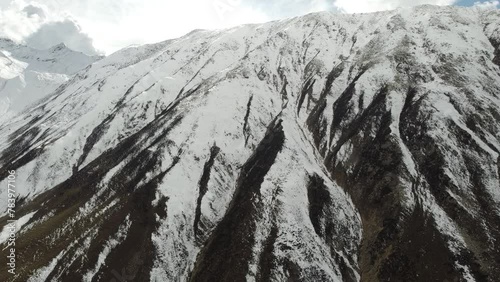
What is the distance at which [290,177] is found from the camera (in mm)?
101312

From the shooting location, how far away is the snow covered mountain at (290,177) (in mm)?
82438

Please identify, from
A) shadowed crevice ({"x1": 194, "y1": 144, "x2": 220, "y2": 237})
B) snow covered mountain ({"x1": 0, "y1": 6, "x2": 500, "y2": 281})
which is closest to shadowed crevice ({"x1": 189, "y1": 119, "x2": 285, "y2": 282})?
snow covered mountain ({"x1": 0, "y1": 6, "x2": 500, "y2": 281})

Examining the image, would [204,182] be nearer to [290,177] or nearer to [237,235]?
[237,235]

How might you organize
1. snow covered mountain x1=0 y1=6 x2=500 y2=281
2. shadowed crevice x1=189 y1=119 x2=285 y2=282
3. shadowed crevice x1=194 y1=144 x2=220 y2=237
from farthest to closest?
shadowed crevice x1=194 y1=144 x2=220 y2=237 < snow covered mountain x1=0 y1=6 x2=500 y2=281 < shadowed crevice x1=189 y1=119 x2=285 y2=282

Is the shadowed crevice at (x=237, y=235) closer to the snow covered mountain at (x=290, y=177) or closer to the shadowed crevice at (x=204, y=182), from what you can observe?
the snow covered mountain at (x=290, y=177)

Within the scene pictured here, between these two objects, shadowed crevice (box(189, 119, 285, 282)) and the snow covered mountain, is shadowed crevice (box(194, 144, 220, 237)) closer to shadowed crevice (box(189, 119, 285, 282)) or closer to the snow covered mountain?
the snow covered mountain

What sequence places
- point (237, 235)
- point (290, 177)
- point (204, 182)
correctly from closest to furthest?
point (237, 235) < point (290, 177) < point (204, 182)

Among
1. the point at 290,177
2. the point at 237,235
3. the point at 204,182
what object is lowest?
the point at 237,235

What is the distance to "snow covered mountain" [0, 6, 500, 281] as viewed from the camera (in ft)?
270

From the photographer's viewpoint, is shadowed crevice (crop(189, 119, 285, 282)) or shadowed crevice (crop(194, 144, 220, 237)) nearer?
shadowed crevice (crop(189, 119, 285, 282))

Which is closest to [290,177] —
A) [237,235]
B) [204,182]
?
[237,235]

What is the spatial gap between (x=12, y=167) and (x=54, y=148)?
15719 millimetres

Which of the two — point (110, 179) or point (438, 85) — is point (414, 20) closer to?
point (438, 85)

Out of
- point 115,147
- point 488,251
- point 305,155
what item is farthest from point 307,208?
point 115,147
